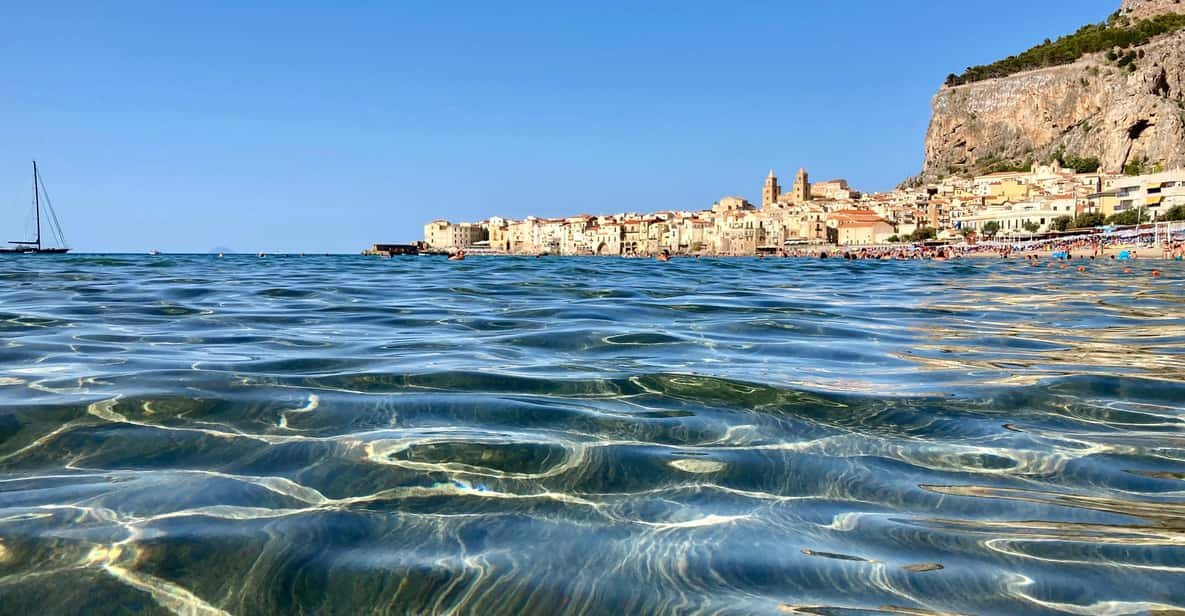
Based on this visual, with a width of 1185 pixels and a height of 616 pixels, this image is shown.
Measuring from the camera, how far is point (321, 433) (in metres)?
3.16

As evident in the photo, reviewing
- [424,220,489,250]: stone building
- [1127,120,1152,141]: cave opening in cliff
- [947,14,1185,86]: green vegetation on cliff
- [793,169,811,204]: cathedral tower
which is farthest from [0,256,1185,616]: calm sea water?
[424,220,489,250]: stone building

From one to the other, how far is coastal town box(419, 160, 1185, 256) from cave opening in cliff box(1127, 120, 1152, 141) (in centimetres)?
506

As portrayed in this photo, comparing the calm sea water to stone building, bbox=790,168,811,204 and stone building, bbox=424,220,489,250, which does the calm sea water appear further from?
stone building, bbox=424,220,489,250

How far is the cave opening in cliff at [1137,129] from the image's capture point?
86.3 meters

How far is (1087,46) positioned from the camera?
104188mm

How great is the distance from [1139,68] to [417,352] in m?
111

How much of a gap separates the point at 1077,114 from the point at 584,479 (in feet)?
395

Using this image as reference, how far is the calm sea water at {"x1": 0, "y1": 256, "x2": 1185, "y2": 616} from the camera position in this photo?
6.05 feet

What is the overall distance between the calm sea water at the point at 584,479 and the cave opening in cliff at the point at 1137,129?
103 metres

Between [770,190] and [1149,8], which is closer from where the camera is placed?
[1149,8]

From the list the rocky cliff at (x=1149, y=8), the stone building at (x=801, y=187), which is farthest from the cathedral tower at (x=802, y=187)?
the rocky cliff at (x=1149, y=8)

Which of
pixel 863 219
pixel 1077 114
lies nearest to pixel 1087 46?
pixel 1077 114

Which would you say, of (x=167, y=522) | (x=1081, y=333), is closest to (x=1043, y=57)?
(x=1081, y=333)

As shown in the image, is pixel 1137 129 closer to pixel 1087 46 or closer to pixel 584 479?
pixel 1087 46
